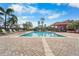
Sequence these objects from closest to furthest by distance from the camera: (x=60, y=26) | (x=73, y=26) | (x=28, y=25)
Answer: (x=28, y=25)
(x=73, y=26)
(x=60, y=26)

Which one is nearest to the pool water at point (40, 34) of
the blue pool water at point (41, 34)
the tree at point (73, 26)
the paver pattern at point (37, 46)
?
the blue pool water at point (41, 34)

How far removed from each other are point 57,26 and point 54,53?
1418 millimetres

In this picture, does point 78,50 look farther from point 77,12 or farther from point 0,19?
point 0,19

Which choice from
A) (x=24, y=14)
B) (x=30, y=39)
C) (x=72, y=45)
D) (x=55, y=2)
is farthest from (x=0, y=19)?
(x=72, y=45)

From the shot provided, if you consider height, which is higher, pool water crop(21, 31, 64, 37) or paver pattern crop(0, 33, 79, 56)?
pool water crop(21, 31, 64, 37)

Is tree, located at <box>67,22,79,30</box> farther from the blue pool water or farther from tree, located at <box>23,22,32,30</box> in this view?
tree, located at <box>23,22,32,30</box>

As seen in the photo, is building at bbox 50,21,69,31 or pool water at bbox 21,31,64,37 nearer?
pool water at bbox 21,31,64,37

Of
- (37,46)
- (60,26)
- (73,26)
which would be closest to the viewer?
(37,46)

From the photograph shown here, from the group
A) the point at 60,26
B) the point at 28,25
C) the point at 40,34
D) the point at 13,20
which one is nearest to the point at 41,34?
the point at 40,34

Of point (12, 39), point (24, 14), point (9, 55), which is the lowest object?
point (9, 55)

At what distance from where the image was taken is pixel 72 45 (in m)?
6.21

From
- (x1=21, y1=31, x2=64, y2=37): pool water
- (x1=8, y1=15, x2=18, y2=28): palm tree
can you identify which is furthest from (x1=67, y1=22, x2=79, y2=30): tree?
(x1=8, y1=15, x2=18, y2=28): palm tree

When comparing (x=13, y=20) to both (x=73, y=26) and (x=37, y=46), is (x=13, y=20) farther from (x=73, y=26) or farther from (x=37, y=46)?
(x=73, y=26)

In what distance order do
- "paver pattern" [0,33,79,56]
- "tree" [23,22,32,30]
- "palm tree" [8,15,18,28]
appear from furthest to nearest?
"tree" [23,22,32,30]
"palm tree" [8,15,18,28]
"paver pattern" [0,33,79,56]
